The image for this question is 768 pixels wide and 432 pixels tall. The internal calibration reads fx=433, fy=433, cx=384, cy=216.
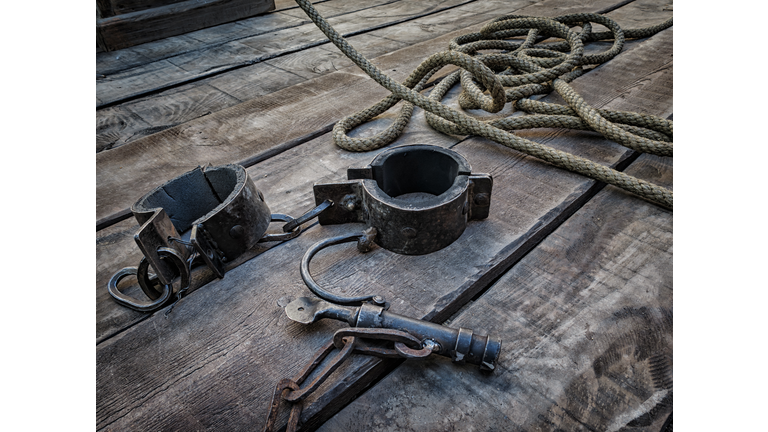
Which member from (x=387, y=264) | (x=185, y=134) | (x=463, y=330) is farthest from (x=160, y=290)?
(x=185, y=134)

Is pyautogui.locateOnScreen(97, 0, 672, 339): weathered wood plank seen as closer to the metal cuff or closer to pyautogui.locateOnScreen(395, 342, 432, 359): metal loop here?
the metal cuff

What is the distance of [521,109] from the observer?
5.53ft

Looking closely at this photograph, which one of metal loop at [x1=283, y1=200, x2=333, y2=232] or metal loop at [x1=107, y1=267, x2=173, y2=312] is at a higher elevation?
metal loop at [x1=283, y1=200, x2=333, y2=232]

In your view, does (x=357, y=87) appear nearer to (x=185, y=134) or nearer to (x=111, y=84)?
(x=185, y=134)

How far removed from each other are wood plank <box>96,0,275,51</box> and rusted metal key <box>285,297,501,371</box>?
2.57 metres

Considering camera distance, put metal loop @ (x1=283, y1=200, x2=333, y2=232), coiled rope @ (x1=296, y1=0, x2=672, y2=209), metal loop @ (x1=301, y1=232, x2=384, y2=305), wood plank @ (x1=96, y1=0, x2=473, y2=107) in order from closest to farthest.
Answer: metal loop @ (x1=301, y1=232, x2=384, y2=305), metal loop @ (x1=283, y1=200, x2=333, y2=232), coiled rope @ (x1=296, y1=0, x2=672, y2=209), wood plank @ (x1=96, y1=0, x2=473, y2=107)

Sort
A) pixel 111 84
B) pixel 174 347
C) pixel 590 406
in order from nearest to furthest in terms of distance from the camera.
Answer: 1. pixel 590 406
2. pixel 174 347
3. pixel 111 84

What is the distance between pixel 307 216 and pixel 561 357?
65 centimetres

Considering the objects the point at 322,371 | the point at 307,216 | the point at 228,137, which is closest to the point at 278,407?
the point at 322,371

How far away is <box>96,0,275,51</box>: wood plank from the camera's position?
2553mm

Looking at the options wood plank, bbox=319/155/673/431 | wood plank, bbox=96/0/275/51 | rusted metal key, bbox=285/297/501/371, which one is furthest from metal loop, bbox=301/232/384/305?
wood plank, bbox=96/0/275/51

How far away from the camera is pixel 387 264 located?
3.41ft

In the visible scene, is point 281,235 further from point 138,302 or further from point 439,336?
point 439,336
